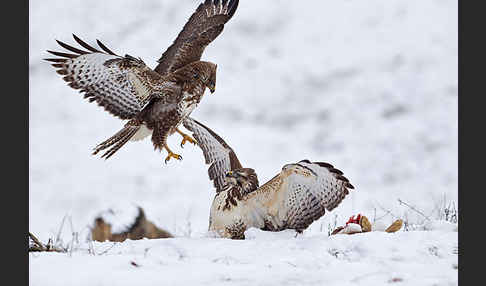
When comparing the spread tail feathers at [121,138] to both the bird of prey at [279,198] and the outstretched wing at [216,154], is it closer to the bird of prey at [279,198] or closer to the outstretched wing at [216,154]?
the outstretched wing at [216,154]

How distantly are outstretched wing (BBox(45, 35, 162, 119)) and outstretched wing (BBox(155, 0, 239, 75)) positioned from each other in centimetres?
48

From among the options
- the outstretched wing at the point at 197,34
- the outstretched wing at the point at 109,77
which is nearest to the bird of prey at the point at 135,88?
the outstretched wing at the point at 109,77

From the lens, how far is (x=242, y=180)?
4.43m

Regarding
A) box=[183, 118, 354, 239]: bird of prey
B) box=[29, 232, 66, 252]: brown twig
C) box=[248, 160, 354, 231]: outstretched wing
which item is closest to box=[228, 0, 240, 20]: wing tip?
box=[183, 118, 354, 239]: bird of prey

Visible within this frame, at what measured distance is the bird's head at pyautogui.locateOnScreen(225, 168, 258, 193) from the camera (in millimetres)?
4418

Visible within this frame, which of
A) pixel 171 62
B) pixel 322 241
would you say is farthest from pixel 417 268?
pixel 171 62

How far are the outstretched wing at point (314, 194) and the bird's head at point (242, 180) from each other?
0.93ft

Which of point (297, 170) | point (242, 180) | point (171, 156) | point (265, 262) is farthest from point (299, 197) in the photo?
point (171, 156)

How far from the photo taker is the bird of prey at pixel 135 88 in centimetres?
435

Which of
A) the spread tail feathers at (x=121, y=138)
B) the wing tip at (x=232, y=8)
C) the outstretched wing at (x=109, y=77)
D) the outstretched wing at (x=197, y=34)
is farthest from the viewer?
the wing tip at (x=232, y=8)

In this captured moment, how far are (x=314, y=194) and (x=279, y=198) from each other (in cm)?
22

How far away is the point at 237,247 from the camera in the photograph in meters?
3.93

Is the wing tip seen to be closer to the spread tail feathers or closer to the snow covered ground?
the spread tail feathers

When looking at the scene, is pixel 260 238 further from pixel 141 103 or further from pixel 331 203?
pixel 141 103
